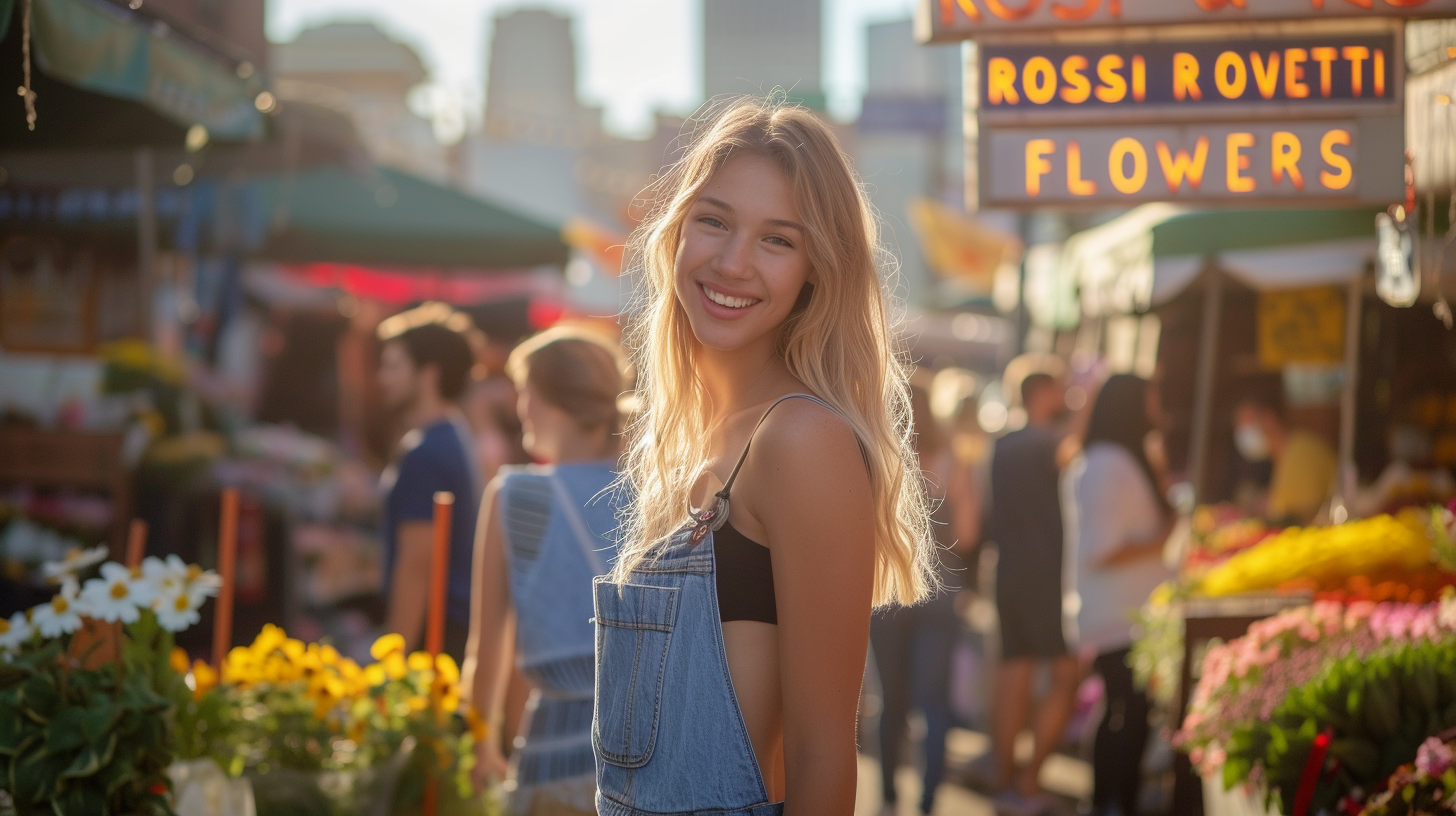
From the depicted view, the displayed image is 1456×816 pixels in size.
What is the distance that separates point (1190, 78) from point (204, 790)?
3088 mm

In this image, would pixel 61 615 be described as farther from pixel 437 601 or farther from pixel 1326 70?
pixel 1326 70

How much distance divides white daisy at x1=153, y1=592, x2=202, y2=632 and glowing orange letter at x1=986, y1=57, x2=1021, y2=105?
246 centimetres

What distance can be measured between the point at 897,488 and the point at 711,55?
168575mm

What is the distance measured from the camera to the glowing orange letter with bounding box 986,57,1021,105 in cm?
374

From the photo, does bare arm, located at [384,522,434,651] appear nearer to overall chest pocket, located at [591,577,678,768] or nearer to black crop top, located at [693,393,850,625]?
overall chest pocket, located at [591,577,678,768]

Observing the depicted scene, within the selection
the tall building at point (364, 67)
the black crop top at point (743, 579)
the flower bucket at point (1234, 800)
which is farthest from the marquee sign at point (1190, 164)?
the tall building at point (364, 67)

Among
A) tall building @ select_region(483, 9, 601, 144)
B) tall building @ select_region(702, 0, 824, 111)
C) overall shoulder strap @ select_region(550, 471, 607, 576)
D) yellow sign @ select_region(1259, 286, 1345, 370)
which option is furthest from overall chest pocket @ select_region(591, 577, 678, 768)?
tall building @ select_region(702, 0, 824, 111)

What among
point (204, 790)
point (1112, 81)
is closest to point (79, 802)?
point (204, 790)

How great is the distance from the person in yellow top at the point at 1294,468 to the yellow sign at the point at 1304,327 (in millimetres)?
403

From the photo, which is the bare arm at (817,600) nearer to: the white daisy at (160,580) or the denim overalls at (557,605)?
the denim overalls at (557,605)

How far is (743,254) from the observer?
197 centimetres

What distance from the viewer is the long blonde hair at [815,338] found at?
198 centimetres

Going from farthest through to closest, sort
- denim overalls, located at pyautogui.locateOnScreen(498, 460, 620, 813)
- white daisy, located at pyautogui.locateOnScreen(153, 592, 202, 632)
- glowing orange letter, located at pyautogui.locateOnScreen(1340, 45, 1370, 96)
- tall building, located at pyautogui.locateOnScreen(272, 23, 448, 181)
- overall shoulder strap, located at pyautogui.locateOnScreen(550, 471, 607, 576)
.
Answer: tall building, located at pyautogui.locateOnScreen(272, 23, 448, 181) → glowing orange letter, located at pyautogui.locateOnScreen(1340, 45, 1370, 96) → overall shoulder strap, located at pyautogui.locateOnScreen(550, 471, 607, 576) → denim overalls, located at pyautogui.locateOnScreen(498, 460, 620, 813) → white daisy, located at pyautogui.locateOnScreen(153, 592, 202, 632)

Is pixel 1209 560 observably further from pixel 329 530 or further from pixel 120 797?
pixel 120 797
